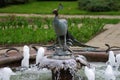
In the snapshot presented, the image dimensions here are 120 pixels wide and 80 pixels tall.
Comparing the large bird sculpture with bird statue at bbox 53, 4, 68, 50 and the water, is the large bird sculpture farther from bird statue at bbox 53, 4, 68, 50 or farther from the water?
the water

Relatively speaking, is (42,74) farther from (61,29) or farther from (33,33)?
(33,33)

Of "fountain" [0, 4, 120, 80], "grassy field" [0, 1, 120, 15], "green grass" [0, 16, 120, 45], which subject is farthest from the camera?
"grassy field" [0, 1, 120, 15]

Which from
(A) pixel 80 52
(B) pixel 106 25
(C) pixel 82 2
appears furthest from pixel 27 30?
(C) pixel 82 2

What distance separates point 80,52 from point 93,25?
20.7ft

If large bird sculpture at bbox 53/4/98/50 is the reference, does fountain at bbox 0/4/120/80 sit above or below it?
below

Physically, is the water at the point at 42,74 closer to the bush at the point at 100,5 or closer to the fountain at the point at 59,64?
the fountain at the point at 59,64

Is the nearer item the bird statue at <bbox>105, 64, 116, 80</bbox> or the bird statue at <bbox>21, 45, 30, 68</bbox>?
the bird statue at <bbox>105, 64, 116, 80</bbox>

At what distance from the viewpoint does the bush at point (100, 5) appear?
22.7 metres

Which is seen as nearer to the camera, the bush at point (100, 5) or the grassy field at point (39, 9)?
the grassy field at point (39, 9)

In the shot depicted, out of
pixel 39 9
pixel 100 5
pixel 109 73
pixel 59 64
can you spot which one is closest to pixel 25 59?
pixel 59 64

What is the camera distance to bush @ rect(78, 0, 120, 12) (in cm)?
2275

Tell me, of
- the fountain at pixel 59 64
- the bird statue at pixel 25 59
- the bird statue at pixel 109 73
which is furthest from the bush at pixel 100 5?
the bird statue at pixel 109 73

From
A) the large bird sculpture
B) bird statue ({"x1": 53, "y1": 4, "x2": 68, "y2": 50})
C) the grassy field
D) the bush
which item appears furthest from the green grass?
the bush

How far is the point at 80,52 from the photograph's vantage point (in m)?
8.45
